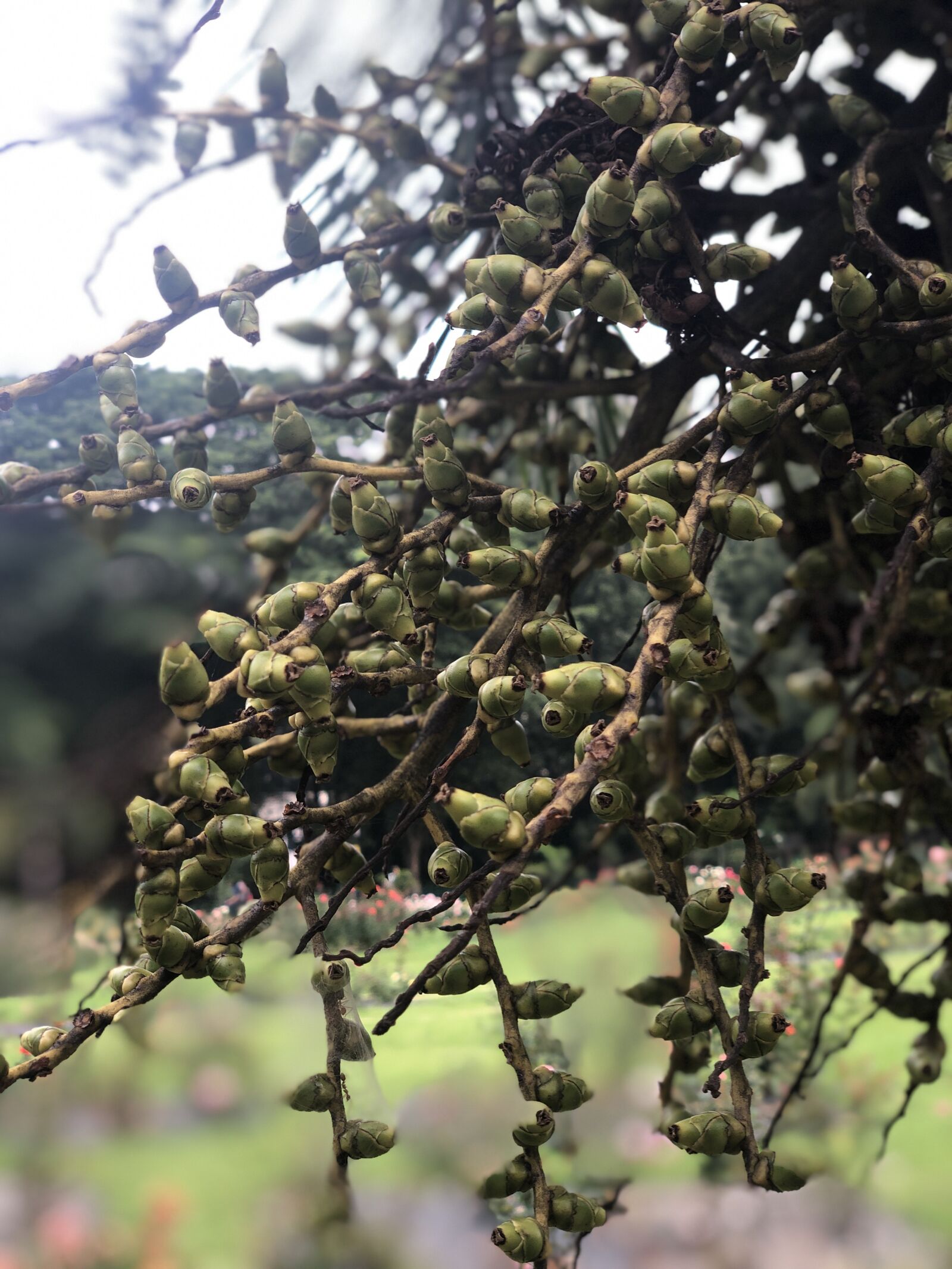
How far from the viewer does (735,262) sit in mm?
457

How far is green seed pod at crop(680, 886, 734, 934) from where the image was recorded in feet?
1.30

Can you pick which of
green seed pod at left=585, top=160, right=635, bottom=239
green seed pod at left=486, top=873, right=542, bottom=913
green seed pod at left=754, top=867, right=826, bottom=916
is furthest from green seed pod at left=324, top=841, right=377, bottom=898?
green seed pod at left=585, top=160, right=635, bottom=239

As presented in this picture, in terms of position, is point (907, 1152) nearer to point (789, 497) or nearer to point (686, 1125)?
point (789, 497)

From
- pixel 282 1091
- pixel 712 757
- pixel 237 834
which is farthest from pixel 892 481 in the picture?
pixel 282 1091

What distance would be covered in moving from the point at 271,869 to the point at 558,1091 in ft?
0.45

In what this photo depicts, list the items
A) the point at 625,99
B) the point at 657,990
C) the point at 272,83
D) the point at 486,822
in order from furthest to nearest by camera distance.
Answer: the point at 272,83 → the point at 657,990 → the point at 625,99 → the point at 486,822

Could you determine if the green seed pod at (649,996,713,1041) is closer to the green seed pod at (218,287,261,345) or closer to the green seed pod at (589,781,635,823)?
the green seed pod at (589,781,635,823)

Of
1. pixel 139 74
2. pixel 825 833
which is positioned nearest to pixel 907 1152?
pixel 825 833

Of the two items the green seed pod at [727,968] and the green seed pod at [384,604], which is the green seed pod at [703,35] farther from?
the green seed pod at [727,968]

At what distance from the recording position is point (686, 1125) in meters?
0.37

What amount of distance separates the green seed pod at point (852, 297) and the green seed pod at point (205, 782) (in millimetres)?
303

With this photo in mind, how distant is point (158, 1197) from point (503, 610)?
52 centimetres

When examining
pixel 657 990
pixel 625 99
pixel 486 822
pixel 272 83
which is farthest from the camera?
pixel 272 83

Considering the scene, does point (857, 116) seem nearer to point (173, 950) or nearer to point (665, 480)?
point (665, 480)
